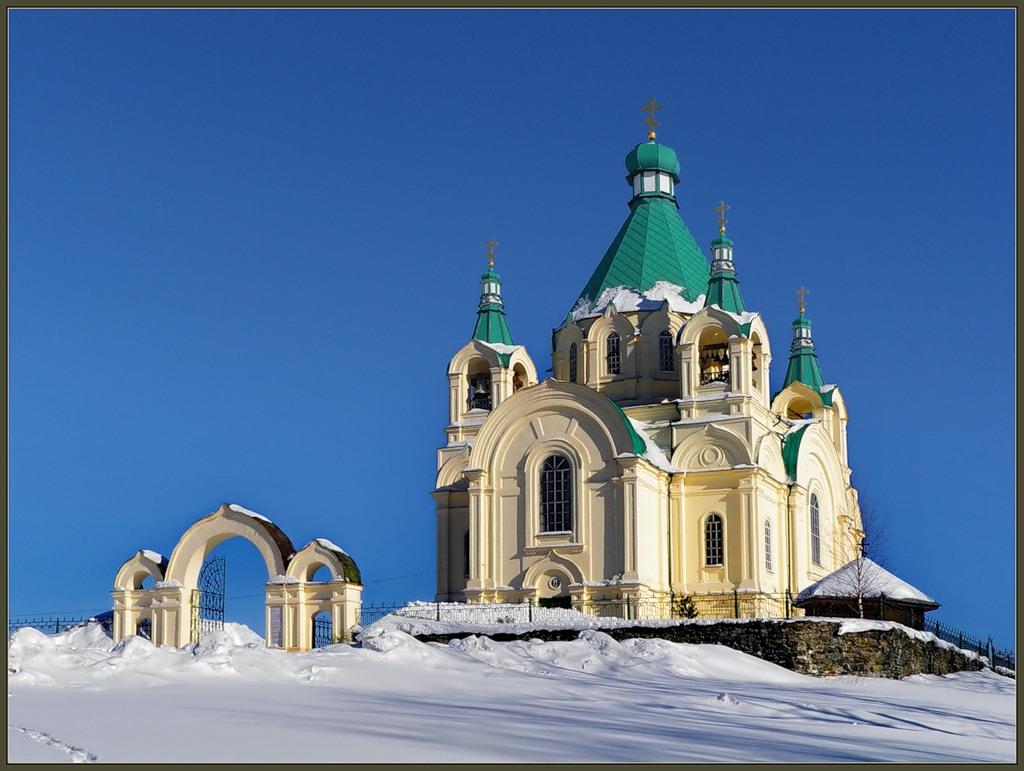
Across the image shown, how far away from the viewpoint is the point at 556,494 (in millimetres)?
31344

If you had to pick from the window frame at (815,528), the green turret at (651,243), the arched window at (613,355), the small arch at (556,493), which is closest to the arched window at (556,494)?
the small arch at (556,493)

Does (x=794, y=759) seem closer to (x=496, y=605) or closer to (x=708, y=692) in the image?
(x=708, y=692)

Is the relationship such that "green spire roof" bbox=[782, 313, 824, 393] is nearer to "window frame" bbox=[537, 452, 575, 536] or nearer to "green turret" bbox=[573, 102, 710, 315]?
"green turret" bbox=[573, 102, 710, 315]

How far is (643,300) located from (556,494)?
6.32 metres

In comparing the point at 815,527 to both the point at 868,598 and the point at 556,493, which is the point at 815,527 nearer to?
the point at 556,493

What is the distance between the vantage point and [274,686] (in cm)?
1602

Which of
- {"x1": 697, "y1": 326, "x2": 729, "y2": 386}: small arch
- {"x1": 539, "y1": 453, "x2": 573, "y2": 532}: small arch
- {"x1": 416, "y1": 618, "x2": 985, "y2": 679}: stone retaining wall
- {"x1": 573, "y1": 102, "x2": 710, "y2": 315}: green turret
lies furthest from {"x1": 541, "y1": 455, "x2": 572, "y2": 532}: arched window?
{"x1": 416, "y1": 618, "x2": 985, "y2": 679}: stone retaining wall

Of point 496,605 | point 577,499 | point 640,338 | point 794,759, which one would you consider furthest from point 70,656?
point 640,338

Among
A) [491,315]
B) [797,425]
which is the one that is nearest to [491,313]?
[491,315]

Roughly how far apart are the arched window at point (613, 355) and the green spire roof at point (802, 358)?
7555 mm

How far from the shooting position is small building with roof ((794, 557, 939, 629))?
1034 inches

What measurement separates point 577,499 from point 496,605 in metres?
3.95

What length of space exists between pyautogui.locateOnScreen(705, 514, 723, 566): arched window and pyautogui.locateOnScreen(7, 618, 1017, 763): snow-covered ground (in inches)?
376

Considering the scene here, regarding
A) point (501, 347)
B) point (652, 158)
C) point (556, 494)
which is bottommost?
point (556, 494)
